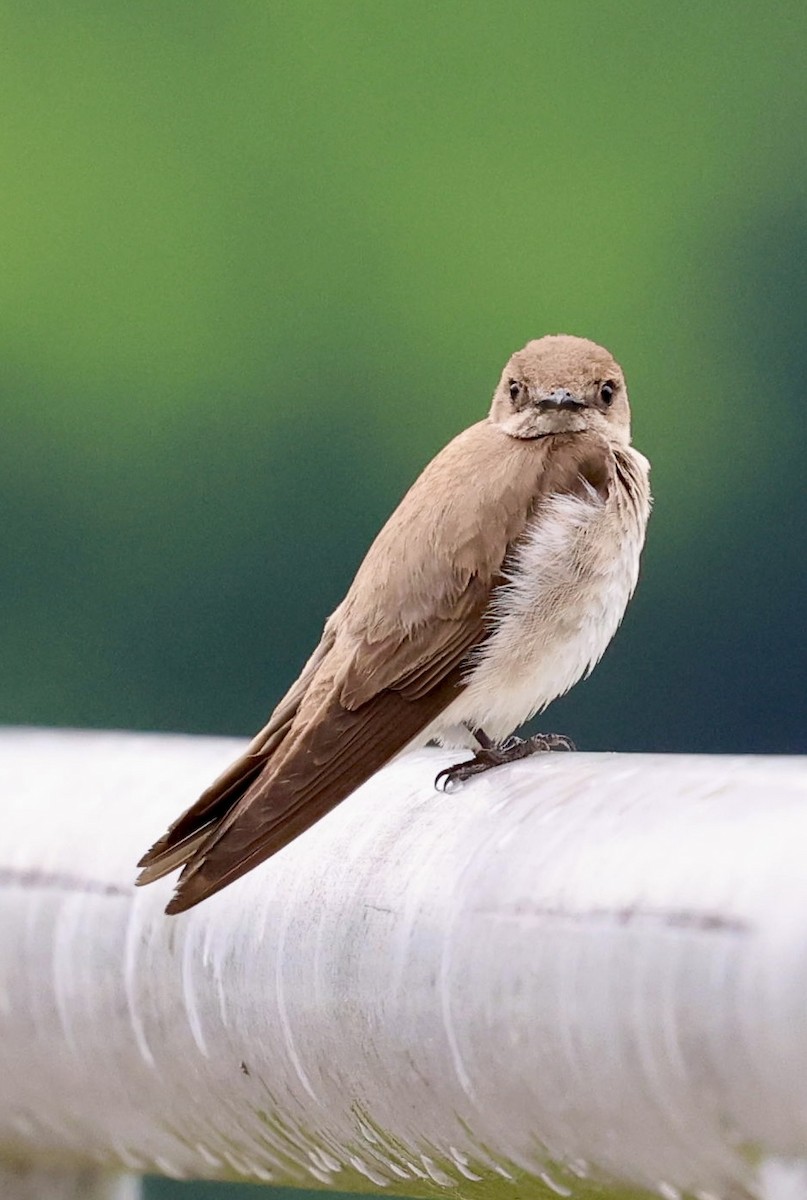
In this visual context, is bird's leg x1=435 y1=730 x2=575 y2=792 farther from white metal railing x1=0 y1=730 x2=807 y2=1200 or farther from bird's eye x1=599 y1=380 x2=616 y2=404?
bird's eye x1=599 y1=380 x2=616 y2=404

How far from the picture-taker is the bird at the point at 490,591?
5.57 feet

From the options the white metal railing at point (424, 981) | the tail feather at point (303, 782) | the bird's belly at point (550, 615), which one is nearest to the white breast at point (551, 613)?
the bird's belly at point (550, 615)

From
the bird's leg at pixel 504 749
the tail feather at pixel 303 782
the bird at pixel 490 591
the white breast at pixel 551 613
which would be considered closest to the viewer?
the tail feather at pixel 303 782

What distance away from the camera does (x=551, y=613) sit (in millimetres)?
1938

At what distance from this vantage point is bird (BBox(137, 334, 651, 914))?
1.70m

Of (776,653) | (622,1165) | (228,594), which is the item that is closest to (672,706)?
(776,653)

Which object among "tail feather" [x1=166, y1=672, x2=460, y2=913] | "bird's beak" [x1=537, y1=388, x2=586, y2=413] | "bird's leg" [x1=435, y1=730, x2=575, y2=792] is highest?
"bird's beak" [x1=537, y1=388, x2=586, y2=413]

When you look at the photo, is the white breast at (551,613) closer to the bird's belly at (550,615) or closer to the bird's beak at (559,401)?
the bird's belly at (550,615)

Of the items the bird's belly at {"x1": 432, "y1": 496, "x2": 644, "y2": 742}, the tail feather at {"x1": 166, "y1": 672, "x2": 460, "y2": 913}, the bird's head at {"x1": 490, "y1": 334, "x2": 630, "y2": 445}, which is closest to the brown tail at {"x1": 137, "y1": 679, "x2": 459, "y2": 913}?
the tail feather at {"x1": 166, "y1": 672, "x2": 460, "y2": 913}

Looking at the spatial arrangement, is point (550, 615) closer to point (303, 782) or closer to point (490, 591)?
point (490, 591)

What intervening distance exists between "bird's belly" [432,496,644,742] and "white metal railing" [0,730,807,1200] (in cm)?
43

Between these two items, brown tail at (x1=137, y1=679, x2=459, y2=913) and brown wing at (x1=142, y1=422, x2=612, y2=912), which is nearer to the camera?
brown tail at (x1=137, y1=679, x2=459, y2=913)

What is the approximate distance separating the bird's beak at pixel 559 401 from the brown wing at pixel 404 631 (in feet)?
0.19

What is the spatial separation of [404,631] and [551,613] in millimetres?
193
